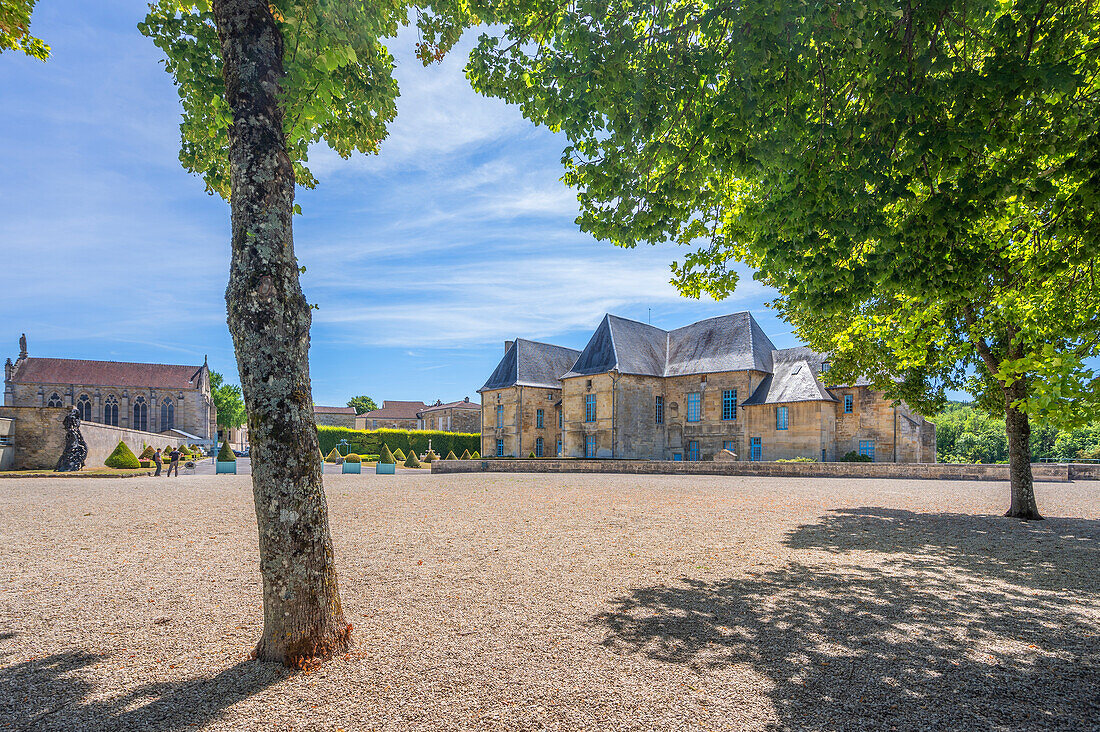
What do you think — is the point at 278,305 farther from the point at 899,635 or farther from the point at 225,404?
the point at 225,404

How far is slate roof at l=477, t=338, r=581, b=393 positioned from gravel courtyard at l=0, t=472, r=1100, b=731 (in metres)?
34.4

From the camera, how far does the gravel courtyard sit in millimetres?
3164

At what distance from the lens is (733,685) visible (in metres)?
3.47

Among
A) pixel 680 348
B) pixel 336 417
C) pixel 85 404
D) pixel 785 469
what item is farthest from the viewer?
pixel 336 417

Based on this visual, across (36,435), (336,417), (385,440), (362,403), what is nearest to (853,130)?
(36,435)

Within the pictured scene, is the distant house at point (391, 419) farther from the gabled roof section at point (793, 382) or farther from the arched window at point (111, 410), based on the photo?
the gabled roof section at point (793, 382)

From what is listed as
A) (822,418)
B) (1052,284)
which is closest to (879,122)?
(1052,284)

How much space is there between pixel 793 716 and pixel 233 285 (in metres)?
4.27

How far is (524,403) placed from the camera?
43.0m

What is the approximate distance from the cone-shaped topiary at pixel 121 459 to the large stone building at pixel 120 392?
126 feet

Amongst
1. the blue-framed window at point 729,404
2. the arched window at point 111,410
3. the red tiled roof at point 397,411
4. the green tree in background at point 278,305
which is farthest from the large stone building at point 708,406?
the arched window at point 111,410

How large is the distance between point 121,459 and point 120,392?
48669 mm

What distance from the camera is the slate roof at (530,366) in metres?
43.8

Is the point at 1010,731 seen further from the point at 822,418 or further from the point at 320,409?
the point at 320,409
